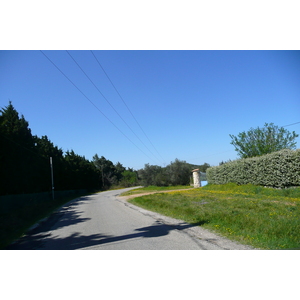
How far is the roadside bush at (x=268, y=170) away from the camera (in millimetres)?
17656

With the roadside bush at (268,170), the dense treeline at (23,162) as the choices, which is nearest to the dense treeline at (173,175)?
the dense treeline at (23,162)

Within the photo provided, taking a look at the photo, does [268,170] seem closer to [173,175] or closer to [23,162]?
[23,162]

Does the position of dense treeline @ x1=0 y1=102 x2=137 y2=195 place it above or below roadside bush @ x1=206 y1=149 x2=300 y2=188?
above

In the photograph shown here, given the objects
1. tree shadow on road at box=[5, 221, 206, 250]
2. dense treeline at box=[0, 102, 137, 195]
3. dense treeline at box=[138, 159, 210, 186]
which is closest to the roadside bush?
tree shadow on road at box=[5, 221, 206, 250]

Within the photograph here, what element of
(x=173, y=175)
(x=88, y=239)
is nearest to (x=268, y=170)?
(x=88, y=239)

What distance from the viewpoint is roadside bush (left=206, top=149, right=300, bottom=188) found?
17656 mm

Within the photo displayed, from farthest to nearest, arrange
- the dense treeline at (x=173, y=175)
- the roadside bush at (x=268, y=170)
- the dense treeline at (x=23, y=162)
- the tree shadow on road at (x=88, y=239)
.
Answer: the dense treeline at (x=173, y=175) < the dense treeline at (x=23, y=162) < the roadside bush at (x=268, y=170) < the tree shadow on road at (x=88, y=239)

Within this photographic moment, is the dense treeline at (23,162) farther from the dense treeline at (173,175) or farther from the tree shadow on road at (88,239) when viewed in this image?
the dense treeline at (173,175)

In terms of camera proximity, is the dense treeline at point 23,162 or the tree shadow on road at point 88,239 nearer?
the tree shadow on road at point 88,239

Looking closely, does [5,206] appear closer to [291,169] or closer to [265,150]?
[291,169]

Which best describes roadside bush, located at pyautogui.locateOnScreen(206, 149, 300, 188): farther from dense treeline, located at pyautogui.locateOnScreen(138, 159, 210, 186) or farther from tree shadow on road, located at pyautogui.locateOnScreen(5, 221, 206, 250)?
dense treeline, located at pyautogui.locateOnScreen(138, 159, 210, 186)

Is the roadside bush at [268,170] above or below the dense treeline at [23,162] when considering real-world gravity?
below

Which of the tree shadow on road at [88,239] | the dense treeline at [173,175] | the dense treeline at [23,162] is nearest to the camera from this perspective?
the tree shadow on road at [88,239]

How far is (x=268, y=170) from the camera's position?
68.3 ft
